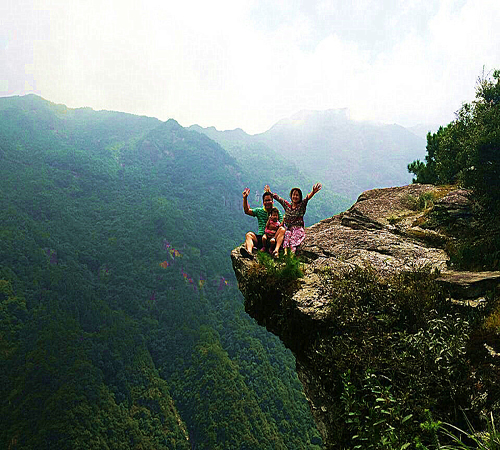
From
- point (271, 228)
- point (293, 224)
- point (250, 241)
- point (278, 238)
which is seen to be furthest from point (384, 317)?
point (293, 224)

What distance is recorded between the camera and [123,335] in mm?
114875

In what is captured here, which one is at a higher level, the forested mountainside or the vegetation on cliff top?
the vegetation on cliff top

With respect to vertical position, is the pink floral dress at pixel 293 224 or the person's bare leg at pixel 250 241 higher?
the pink floral dress at pixel 293 224

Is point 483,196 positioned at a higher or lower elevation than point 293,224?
higher

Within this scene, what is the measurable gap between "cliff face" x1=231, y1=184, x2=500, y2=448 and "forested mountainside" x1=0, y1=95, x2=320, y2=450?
85529 mm

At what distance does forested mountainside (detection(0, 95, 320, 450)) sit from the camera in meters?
84.2

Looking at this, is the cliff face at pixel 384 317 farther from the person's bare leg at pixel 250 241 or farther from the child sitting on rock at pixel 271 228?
the child sitting on rock at pixel 271 228

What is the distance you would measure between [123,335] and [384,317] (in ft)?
421

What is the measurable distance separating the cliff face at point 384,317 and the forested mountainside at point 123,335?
85529 millimetres

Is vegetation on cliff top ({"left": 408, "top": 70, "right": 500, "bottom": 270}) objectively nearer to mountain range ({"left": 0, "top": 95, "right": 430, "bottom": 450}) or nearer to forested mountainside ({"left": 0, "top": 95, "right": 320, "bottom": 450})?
forested mountainside ({"left": 0, "top": 95, "right": 320, "bottom": 450})

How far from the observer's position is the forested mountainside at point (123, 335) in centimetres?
8425

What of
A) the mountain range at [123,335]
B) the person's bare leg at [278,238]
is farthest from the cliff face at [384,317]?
the mountain range at [123,335]

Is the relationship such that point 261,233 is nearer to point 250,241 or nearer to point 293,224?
point 250,241

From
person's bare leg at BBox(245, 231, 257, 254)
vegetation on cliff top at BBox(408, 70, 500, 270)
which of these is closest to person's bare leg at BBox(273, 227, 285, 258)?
person's bare leg at BBox(245, 231, 257, 254)
